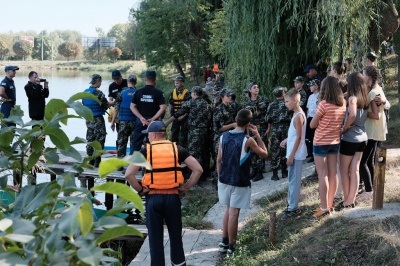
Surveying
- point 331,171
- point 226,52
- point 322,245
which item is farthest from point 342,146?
point 226,52

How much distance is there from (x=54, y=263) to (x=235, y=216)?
5288 mm

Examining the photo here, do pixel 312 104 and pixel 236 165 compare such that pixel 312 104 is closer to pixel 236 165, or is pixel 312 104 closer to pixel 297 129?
pixel 297 129

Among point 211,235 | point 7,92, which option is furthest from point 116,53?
point 211,235

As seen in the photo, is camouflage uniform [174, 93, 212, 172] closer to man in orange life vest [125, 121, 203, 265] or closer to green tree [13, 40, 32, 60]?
man in orange life vest [125, 121, 203, 265]

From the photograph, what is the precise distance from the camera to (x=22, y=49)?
117 meters

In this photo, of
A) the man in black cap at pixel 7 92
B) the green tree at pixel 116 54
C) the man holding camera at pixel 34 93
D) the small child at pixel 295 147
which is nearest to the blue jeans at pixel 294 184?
the small child at pixel 295 147

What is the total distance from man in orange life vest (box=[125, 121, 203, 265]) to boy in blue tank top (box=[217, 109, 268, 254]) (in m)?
0.74

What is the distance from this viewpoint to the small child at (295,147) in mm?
6941

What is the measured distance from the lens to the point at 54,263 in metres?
1.44

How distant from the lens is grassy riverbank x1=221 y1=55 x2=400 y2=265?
5.63 metres

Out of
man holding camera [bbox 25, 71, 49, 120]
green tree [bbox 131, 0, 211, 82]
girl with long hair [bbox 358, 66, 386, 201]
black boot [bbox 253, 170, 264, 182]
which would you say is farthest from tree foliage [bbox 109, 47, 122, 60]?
girl with long hair [bbox 358, 66, 386, 201]

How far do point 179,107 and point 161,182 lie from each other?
5.33m

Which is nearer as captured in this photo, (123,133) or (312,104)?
(312,104)

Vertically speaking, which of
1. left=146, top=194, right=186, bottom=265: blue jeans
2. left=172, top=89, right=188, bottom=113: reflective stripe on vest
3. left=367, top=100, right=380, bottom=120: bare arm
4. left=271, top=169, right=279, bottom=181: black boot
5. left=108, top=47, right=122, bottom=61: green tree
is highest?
left=108, top=47, right=122, bottom=61: green tree
